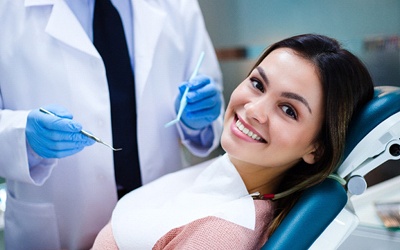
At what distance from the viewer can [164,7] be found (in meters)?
1.62

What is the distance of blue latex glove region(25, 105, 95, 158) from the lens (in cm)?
118

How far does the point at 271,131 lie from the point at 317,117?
14 centimetres

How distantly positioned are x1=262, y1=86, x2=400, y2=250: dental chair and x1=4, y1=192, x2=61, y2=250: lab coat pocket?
2.53 feet

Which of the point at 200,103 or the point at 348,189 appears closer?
the point at 348,189

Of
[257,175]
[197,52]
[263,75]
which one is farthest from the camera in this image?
[197,52]

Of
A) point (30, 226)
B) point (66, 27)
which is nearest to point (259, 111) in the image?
point (66, 27)

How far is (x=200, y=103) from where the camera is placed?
1476mm

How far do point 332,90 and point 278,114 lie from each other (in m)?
0.16

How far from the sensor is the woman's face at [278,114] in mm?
1158

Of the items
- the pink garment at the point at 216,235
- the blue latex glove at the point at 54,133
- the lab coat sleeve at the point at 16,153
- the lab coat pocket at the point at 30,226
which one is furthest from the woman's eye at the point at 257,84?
the lab coat pocket at the point at 30,226

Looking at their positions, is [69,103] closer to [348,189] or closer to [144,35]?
[144,35]

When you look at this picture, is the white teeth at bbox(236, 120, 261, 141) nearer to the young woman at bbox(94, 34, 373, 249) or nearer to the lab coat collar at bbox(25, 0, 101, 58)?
the young woman at bbox(94, 34, 373, 249)

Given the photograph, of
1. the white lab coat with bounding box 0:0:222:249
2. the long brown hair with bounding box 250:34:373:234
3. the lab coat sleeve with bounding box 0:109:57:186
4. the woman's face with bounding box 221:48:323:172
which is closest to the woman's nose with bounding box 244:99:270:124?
the woman's face with bounding box 221:48:323:172

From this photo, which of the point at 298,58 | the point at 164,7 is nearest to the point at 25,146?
the point at 164,7
